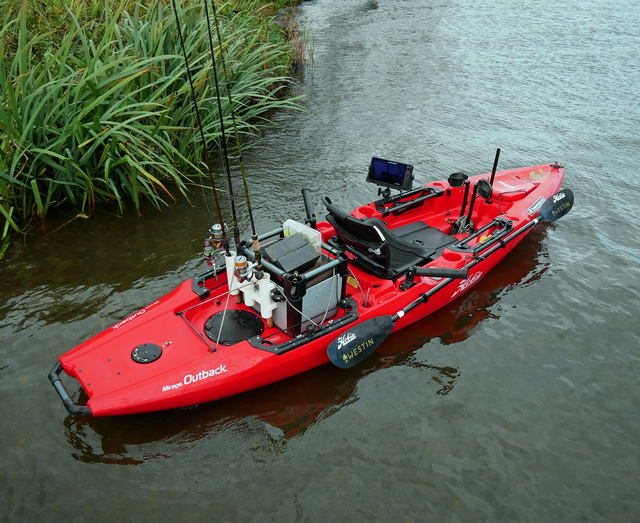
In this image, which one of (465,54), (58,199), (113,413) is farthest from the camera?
(465,54)

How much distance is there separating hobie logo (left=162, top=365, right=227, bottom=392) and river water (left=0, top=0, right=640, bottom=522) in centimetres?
56

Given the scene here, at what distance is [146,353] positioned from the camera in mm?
5195

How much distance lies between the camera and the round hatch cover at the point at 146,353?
513 cm

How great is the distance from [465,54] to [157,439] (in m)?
15.9

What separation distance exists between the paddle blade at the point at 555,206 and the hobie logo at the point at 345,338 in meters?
3.79

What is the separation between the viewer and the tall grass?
7.09 metres

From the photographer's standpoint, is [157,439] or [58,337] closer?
[157,439]

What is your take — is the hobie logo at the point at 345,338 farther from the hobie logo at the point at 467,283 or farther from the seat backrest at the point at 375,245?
the hobie logo at the point at 467,283

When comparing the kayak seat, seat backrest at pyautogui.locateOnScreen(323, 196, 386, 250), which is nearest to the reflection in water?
the kayak seat

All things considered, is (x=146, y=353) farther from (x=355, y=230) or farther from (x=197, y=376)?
(x=355, y=230)

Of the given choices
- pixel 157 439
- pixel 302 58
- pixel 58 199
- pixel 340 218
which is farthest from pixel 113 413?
pixel 302 58

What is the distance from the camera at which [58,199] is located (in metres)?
8.30

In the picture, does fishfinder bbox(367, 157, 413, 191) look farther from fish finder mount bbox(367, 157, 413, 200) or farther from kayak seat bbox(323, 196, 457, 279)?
kayak seat bbox(323, 196, 457, 279)

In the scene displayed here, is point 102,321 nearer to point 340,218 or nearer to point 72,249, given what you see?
point 72,249
